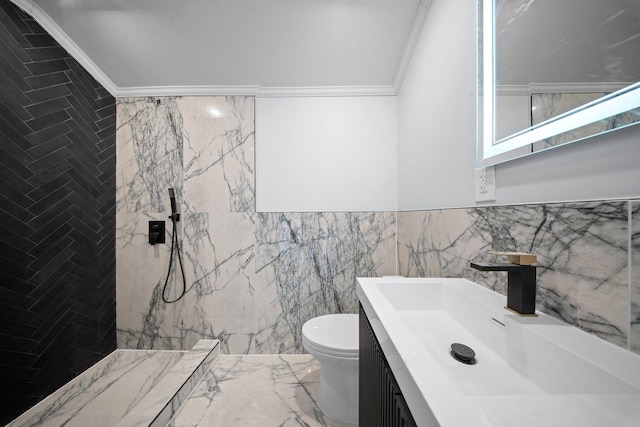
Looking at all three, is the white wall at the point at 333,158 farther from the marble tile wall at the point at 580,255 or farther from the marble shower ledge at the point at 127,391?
the marble shower ledge at the point at 127,391

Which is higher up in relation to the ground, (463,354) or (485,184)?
(485,184)

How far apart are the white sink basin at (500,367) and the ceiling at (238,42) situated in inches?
61.3

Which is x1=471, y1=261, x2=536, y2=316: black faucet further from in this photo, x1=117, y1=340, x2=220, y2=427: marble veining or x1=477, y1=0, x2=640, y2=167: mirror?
x1=117, y1=340, x2=220, y2=427: marble veining

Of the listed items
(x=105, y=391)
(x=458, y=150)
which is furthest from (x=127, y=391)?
(x=458, y=150)

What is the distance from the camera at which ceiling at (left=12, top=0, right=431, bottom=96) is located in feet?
4.32

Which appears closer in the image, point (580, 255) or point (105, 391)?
point (580, 255)

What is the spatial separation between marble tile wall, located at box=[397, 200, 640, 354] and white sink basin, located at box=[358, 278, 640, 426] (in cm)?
5

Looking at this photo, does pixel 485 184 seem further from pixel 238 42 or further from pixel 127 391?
pixel 127 391

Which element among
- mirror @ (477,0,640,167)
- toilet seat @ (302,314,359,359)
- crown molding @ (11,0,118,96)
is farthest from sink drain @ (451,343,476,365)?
crown molding @ (11,0,118,96)

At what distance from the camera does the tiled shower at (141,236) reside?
1316mm

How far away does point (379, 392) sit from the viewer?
2.21 ft

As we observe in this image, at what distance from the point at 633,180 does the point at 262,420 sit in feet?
5.93

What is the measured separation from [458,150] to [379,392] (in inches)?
38.0

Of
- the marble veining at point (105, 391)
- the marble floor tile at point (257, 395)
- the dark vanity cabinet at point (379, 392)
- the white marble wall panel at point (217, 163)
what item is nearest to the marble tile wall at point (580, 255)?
the dark vanity cabinet at point (379, 392)
